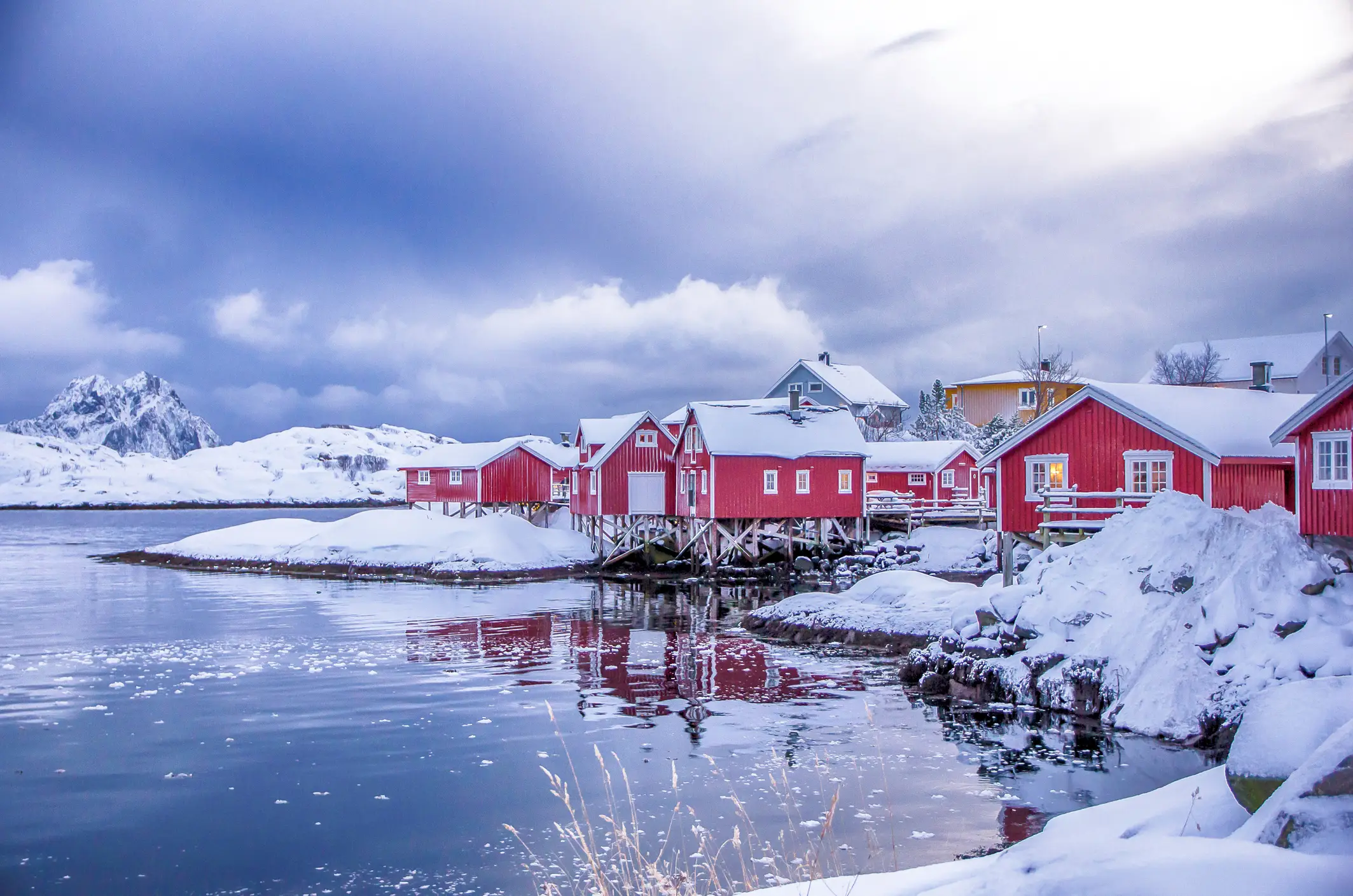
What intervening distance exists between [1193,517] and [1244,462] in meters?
9.42

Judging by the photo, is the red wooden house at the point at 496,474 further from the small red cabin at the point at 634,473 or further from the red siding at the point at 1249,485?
the red siding at the point at 1249,485

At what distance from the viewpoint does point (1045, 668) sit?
1728 centimetres

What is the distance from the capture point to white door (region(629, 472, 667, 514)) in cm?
5112

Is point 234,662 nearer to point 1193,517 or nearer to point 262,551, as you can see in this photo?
point 1193,517

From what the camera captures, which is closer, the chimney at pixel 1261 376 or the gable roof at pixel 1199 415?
the gable roof at pixel 1199 415

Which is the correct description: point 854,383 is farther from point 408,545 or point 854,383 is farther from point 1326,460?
point 1326,460

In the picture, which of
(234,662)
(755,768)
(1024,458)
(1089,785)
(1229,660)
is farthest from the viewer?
(1024,458)

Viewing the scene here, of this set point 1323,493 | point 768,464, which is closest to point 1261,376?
point 1323,493

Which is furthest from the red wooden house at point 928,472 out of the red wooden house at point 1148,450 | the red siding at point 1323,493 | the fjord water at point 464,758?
the red siding at point 1323,493

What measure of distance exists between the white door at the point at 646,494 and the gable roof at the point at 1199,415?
22905 mm

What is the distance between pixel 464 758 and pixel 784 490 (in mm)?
33442

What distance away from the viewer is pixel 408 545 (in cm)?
4862

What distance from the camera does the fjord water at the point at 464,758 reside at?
10375 mm

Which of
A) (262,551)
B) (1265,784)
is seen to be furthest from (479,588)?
(1265,784)
